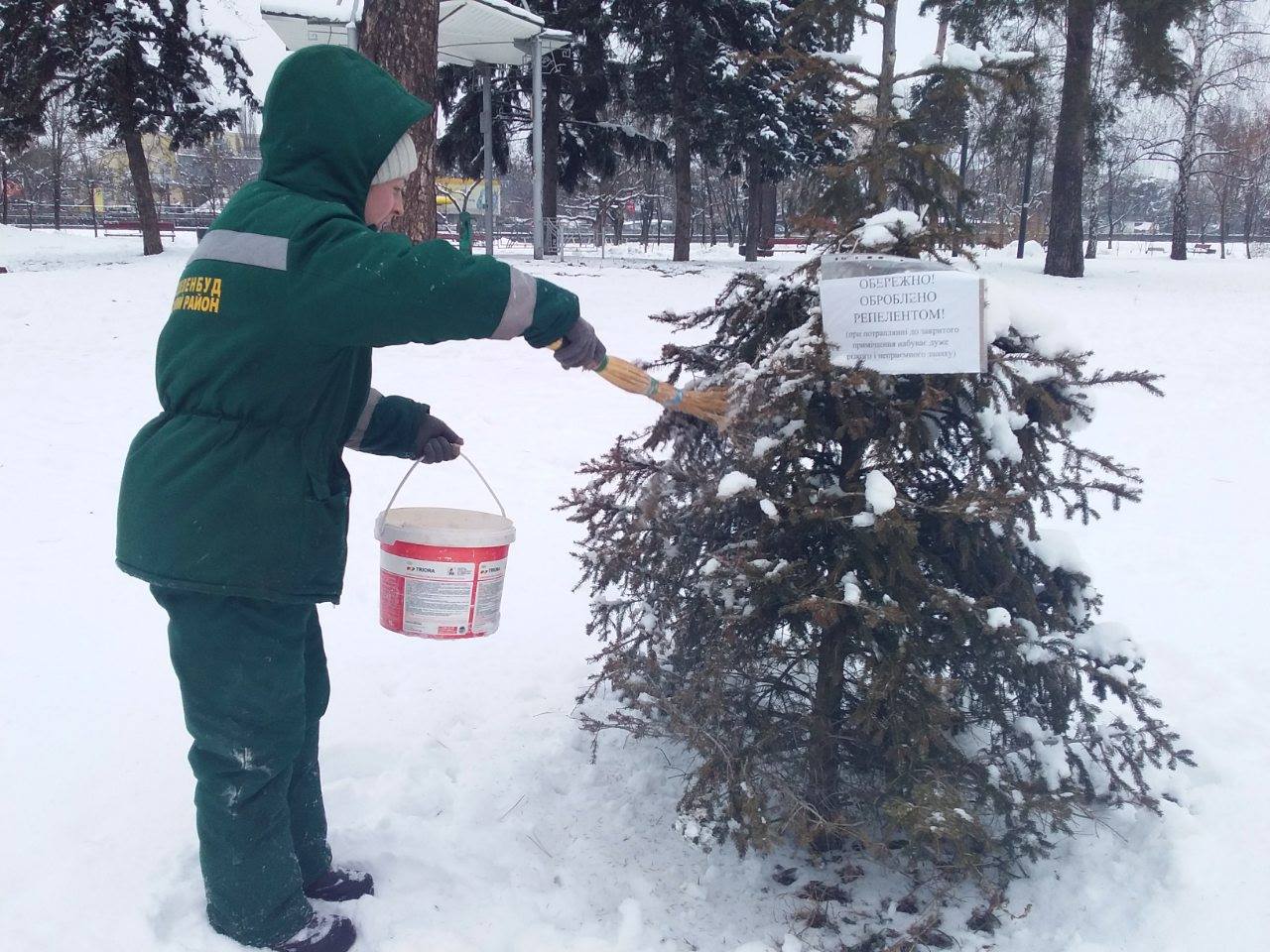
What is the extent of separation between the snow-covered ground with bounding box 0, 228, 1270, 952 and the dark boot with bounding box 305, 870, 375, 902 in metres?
0.05

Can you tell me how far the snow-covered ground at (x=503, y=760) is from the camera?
2475mm

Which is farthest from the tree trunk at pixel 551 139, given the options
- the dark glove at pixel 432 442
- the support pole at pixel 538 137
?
the dark glove at pixel 432 442

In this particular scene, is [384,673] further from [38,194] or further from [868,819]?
[38,194]

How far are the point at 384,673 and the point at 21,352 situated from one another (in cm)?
661

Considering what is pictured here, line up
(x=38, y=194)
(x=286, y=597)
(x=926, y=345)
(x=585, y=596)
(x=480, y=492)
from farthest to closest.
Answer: (x=38, y=194), (x=480, y=492), (x=585, y=596), (x=926, y=345), (x=286, y=597)

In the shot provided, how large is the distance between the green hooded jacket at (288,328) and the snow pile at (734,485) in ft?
1.87

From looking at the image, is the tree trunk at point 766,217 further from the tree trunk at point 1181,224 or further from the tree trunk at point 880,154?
the tree trunk at point 880,154

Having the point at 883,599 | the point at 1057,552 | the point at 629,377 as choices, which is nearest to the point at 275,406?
the point at 629,377

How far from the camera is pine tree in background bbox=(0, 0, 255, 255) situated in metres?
17.9

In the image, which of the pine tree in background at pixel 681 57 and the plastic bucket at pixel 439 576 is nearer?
the plastic bucket at pixel 439 576

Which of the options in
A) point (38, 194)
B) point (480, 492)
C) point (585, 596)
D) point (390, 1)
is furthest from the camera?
point (38, 194)

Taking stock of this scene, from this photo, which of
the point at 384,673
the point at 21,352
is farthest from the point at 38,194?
the point at 384,673

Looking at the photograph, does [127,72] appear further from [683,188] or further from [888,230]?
[888,230]

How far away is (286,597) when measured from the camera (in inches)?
84.2
